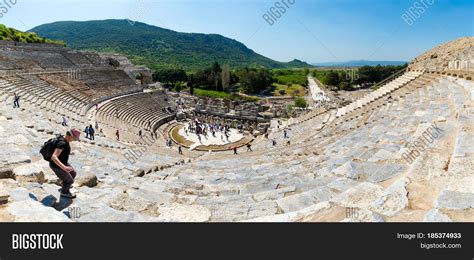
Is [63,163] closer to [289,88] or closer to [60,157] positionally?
[60,157]

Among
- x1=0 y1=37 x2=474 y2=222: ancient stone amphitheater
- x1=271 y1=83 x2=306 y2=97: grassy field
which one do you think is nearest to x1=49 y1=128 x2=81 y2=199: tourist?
x1=0 y1=37 x2=474 y2=222: ancient stone amphitheater

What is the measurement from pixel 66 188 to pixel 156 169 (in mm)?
4890

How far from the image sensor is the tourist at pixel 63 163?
439cm

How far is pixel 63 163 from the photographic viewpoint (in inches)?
182

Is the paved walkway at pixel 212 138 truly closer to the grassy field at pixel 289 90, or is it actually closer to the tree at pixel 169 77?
the grassy field at pixel 289 90

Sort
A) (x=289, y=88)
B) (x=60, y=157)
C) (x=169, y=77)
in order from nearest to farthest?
(x=60, y=157) < (x=169, y=77) < (x=289, y=88)

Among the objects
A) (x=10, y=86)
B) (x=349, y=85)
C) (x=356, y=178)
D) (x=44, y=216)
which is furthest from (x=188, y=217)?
(x=349, y=85)

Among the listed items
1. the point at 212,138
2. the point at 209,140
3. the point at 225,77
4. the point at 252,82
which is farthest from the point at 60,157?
the point at 225,77

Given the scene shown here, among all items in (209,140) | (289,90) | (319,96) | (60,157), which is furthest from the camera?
(289,90)

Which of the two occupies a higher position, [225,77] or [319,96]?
[225,77]

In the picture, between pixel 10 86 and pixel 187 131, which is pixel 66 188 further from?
pixel 187 131

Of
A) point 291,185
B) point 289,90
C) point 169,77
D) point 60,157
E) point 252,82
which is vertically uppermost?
point 169,77
